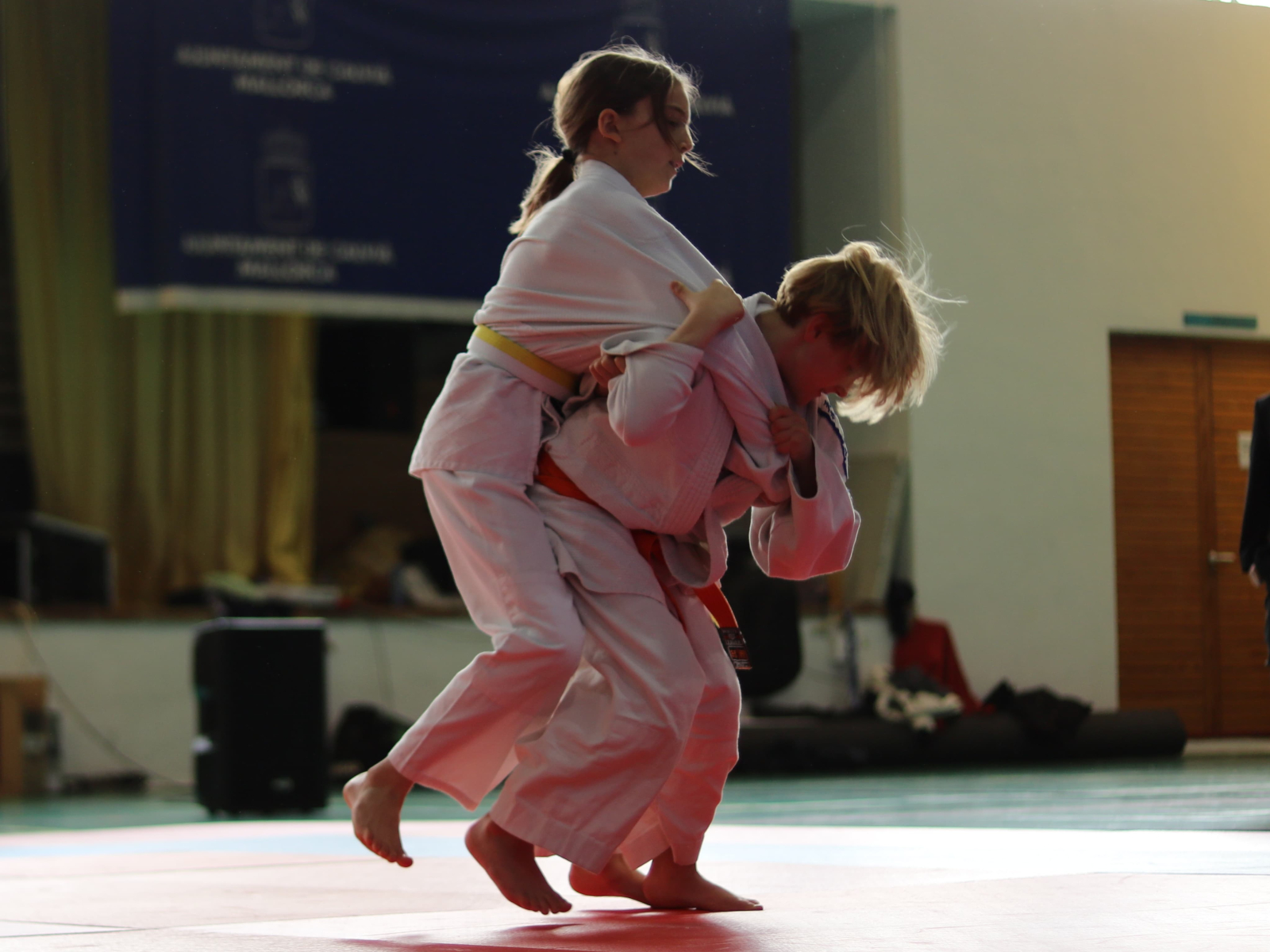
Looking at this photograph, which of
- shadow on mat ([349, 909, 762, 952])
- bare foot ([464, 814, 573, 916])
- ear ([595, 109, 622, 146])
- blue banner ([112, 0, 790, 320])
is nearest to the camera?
shadow on mat ([349, 909, 762, 952])

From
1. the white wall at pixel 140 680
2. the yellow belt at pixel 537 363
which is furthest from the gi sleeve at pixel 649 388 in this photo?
the white wall at pixel 140 680

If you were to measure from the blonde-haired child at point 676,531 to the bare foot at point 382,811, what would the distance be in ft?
0.28

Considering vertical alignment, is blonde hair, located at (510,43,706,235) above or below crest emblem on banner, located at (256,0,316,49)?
below

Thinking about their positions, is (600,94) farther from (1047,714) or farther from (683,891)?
(1047,714)

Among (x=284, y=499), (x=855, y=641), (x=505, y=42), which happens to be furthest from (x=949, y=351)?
(x=284, y=499)

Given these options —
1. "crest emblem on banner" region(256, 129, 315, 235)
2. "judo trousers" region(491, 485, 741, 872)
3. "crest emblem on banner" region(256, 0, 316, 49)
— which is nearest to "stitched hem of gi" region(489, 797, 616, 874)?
"judo trousers" region(491, 485, 741, 872)

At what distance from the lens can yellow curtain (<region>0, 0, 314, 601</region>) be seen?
22.9 feet

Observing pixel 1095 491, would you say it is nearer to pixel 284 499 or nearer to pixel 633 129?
pixel 284 499

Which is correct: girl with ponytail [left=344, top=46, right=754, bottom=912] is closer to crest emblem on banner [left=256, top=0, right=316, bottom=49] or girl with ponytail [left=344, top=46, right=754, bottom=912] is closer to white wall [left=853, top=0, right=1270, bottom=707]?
crest emblem on banner [left=256, top=0, right=316, bottom=49]

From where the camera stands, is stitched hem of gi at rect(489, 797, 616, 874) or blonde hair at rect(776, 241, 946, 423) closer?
stitched hem of gi at rect(489, 797, 616, 874)

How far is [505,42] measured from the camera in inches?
281

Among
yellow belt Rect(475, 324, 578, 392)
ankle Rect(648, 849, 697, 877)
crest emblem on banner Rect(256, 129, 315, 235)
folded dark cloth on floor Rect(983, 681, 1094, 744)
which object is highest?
crest emblem on banner Rect(256, 129, 315, 235)

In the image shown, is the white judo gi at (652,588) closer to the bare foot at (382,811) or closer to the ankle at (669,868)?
the ankle at (669,868)

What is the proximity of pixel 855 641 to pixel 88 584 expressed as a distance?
3.57m
